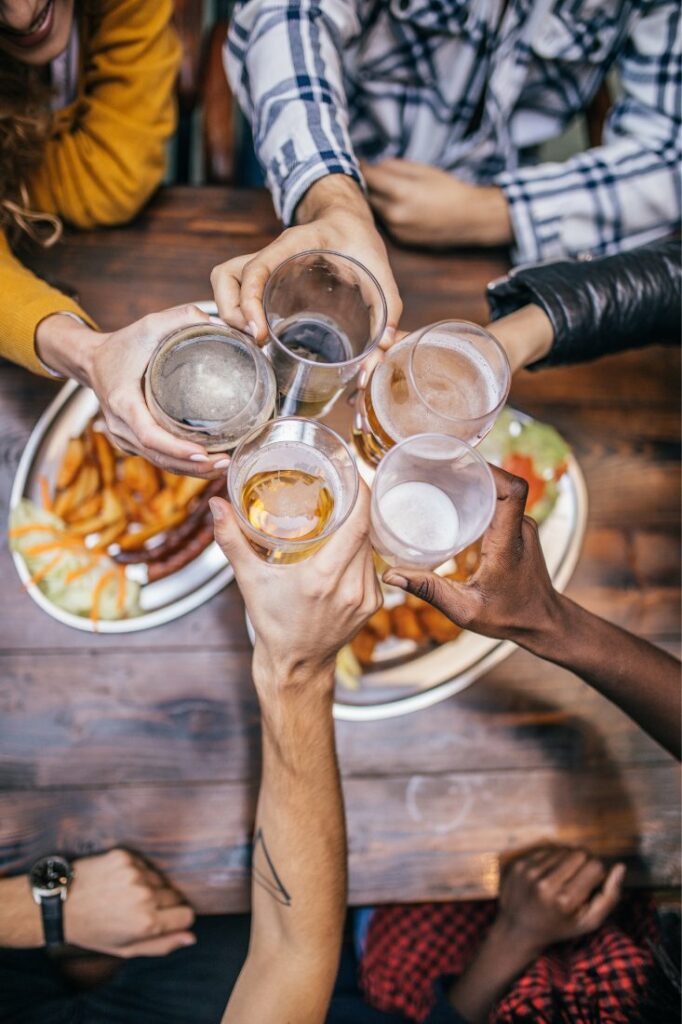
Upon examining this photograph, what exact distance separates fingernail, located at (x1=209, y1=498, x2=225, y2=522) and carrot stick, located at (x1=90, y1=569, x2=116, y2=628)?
48 centimetres

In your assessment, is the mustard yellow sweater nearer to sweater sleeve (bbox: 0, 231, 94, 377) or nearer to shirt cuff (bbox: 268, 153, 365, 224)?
sweater sleeve (bbox: 0, 231, 94, 377)

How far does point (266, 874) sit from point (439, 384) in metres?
0.96

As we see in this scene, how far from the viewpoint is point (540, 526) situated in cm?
155

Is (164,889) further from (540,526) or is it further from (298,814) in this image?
(540,526)

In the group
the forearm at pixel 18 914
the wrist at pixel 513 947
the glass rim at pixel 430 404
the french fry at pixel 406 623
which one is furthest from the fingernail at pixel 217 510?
the wrist at pixel 513 947

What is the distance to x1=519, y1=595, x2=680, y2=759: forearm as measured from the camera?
4.08 feet

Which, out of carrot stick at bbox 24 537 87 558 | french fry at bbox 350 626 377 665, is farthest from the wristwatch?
french fry at bbox 350 626 377 665

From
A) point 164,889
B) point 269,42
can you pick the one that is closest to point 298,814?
point 164,889

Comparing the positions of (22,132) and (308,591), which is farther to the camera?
(22,132)

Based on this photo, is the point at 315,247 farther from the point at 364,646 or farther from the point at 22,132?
the point at 364,646

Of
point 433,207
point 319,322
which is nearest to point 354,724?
point 319,322

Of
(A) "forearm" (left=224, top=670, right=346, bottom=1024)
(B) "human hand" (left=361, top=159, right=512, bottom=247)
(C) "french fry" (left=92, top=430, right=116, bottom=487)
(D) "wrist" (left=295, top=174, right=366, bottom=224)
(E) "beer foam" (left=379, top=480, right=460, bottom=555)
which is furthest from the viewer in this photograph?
(B) "human hand" (left=361, top=159, right=512, bottom=247)

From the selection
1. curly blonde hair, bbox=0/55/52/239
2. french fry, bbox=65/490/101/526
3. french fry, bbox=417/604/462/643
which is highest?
curly blonde hair, bbox=0/55/52/239

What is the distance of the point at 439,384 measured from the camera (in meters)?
1.13
